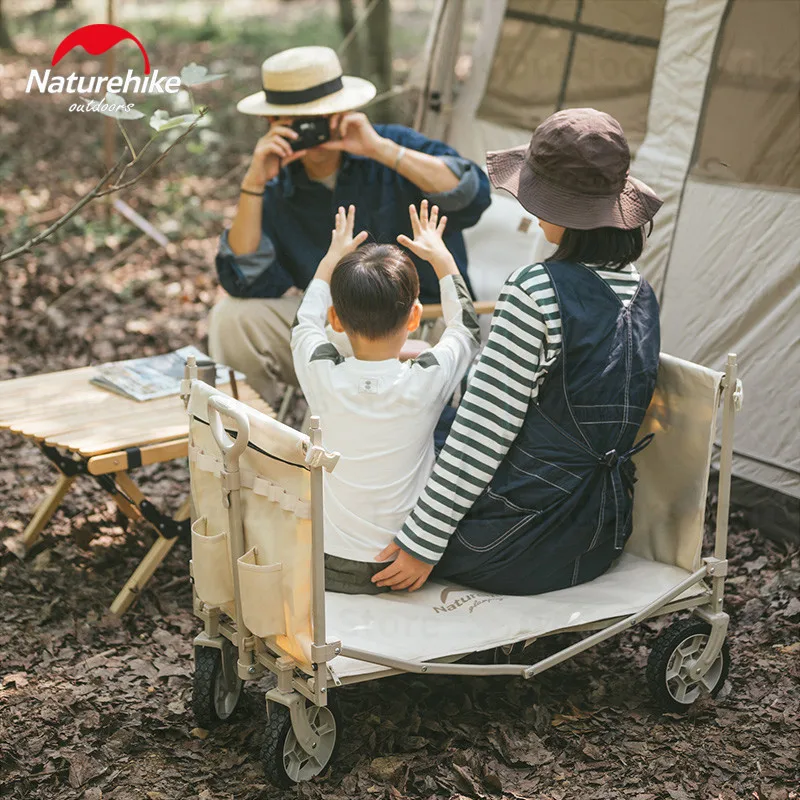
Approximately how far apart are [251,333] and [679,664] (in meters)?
2.16

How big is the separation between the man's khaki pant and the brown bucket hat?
1.71 meters

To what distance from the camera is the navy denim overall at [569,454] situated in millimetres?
2668

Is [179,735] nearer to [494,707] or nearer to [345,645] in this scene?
[345,645]

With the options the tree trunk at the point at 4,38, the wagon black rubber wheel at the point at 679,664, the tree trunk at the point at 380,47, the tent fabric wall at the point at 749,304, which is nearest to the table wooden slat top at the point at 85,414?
the wagon black rubber wheel at the point at 679,664

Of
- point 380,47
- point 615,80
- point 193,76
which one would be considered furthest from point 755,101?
point 380,47

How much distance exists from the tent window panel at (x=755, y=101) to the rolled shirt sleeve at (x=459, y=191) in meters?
0.98

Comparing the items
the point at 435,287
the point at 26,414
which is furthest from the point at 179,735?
the point at 435,287

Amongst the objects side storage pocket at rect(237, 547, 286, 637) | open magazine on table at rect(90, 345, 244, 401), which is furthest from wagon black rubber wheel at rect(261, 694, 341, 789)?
open magazine on table at rect(90, 345, 244, 401)

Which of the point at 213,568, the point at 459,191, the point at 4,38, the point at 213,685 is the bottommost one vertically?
the point at 4,38

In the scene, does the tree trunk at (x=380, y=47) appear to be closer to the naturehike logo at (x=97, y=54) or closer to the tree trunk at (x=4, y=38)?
the naturehike logo at (x=97, y=54)

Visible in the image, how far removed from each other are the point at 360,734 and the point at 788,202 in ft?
8.37

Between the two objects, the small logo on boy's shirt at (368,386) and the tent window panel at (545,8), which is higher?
the tent window panel at (545,8)

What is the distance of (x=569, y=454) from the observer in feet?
8.95

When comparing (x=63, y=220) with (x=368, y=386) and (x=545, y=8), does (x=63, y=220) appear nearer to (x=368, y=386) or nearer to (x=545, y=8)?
(x=368, y=386)
